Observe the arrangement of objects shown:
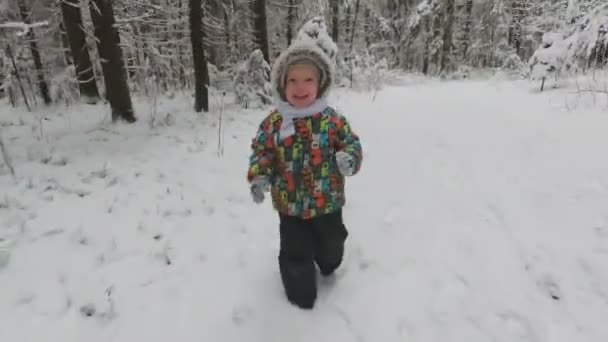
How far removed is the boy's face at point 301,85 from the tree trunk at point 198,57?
20.4 ft

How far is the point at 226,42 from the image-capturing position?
16.5 meters

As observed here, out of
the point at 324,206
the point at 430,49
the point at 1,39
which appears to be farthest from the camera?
the point at 430,49

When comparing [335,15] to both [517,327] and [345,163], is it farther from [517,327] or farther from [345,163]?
[517,327]

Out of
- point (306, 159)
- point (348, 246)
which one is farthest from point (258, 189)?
point (348, 246)

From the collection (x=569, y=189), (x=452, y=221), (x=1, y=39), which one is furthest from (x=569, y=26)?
(x=1, y=39)

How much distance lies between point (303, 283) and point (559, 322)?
1.68 metres

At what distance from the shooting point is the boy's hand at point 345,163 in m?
2.61

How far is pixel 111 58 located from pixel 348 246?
5.68 meters

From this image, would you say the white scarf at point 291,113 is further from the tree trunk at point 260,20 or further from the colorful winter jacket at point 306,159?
the tree trunk at point 260,20

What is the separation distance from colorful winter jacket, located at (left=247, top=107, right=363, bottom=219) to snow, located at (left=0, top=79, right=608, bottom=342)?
Answer: 0.76m

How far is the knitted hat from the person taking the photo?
2.67m

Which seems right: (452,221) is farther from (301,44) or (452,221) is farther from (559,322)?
(301,44)

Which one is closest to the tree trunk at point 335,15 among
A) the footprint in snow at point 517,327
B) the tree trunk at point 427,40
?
the tree trunk at point 427,40

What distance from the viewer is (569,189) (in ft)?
12.7
